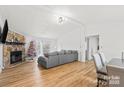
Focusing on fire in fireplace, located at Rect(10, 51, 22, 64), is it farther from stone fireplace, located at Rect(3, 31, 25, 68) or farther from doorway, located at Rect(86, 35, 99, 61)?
doorway, located at Rect(86, 35, 99, 61)

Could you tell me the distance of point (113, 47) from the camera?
21.0ft

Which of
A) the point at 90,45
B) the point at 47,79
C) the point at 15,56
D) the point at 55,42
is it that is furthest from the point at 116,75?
the point at 55,42

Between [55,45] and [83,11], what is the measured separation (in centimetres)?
455

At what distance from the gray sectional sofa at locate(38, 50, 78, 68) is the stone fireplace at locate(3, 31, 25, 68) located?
129 centimetres

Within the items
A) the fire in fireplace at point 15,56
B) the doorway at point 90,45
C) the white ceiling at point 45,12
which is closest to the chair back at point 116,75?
the white ceiling at point 45,12

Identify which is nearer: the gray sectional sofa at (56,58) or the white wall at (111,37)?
the gray sectional sofa at (56,58)

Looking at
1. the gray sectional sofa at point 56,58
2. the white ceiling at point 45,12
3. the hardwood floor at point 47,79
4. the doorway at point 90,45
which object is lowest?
the hardwood floor at point 47,79

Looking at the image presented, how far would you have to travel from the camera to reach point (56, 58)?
5.75m

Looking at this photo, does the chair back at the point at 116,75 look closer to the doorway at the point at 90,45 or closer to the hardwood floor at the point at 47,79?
the hardwood floor at the point at 47,79

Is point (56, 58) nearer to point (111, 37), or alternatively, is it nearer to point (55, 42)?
point (111, 37)

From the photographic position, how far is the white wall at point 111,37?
243 inches

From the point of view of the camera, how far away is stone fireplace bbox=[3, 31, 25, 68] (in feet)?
16.8
